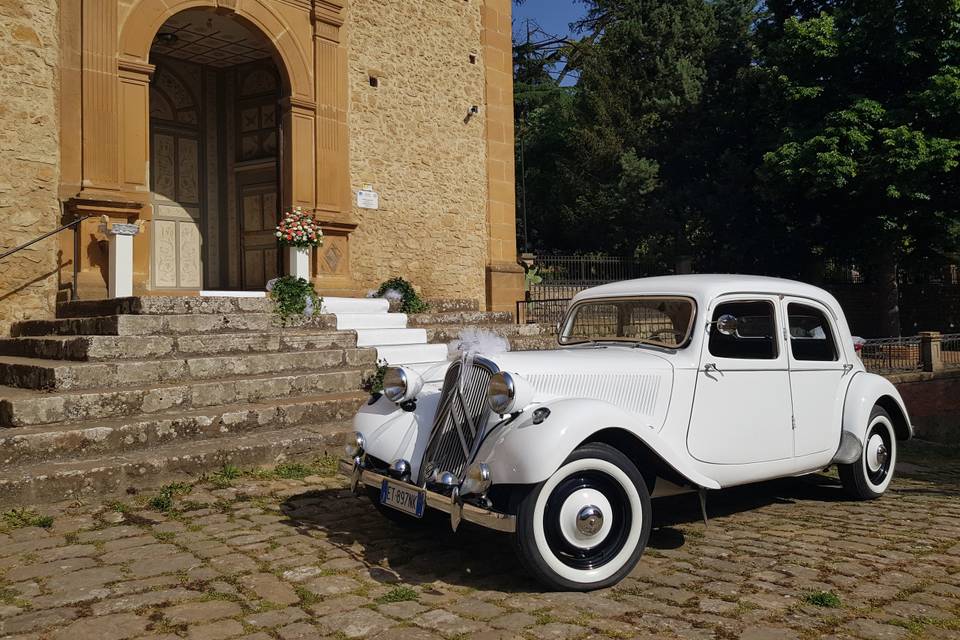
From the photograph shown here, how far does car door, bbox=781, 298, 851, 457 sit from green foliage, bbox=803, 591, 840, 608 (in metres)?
1.49

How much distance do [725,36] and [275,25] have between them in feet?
60.9

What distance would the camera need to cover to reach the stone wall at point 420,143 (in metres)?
11.2

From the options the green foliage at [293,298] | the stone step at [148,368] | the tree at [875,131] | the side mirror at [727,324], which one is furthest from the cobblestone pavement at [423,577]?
the tree at [875,131]

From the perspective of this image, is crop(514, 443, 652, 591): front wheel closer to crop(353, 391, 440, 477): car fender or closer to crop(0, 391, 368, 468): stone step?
crop(353, 391, 440, 477): car fender

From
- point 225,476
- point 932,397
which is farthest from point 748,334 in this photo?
point 932,397

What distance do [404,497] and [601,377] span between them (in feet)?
3.81

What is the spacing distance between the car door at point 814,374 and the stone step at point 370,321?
212 inches

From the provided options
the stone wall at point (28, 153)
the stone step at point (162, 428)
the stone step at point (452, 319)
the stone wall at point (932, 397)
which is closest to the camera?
the stone step at point (162, 428)

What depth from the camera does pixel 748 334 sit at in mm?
4727

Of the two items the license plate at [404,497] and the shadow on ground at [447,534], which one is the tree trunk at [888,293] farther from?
the license plate at [404,497]

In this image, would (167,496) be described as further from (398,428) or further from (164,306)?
(164,306)

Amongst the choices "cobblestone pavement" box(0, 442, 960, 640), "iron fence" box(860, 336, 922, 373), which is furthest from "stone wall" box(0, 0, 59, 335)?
"iron fence" box(860, 336, 922, 373)

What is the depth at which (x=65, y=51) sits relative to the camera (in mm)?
8188

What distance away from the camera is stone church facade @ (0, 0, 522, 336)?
26.7ft
